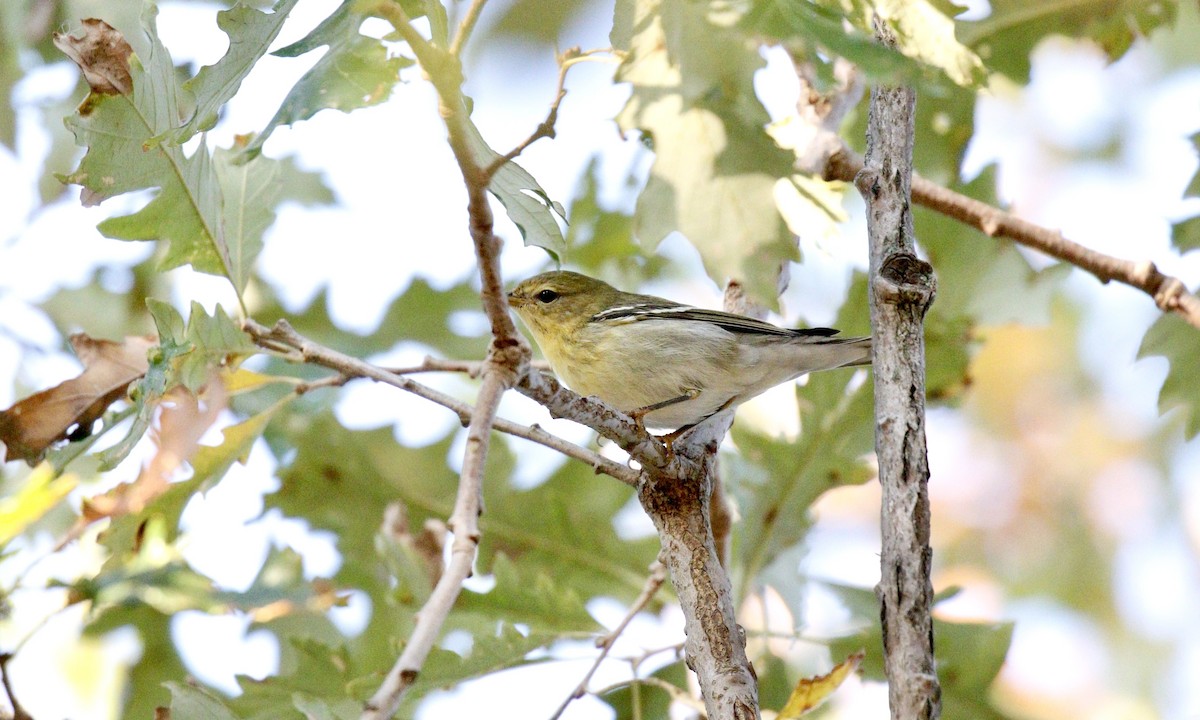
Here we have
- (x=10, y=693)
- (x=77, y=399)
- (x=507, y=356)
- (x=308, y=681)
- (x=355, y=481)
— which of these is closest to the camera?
(x=507, y=356)

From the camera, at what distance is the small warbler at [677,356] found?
393 centimetres

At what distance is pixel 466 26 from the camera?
1.62m

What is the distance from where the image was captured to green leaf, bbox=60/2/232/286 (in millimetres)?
2463

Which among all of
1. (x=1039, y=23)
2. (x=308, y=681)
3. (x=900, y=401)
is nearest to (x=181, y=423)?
(x=308, y=681)

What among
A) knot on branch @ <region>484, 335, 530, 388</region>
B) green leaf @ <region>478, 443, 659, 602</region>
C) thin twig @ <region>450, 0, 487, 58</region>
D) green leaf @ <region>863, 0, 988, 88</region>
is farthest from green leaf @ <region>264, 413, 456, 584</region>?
thin twig @ <region>450, 0, 487, 58</region>

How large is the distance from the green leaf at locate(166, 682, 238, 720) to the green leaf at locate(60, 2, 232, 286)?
43.7 inches

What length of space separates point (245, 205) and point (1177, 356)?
287 centimetres

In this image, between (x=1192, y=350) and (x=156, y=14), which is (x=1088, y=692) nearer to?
(x=1192, y=350)

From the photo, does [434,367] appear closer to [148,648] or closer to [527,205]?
[527,205]

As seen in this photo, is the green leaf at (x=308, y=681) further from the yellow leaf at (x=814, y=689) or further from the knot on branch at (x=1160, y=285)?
the knot on branch at (x=1160, y=285)

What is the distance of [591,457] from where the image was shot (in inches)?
97.0

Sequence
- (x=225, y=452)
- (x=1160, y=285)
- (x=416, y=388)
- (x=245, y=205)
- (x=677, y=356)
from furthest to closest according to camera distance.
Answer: (x=677, y=356) < (x=245, y=205) < (x=225, y=452) < (x=1160, y=285) < (x=416, y=388)

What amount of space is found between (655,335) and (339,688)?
5.67 ft

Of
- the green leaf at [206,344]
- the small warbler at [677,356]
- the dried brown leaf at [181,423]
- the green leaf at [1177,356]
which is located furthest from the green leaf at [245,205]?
the green leaf at [1177,356]
